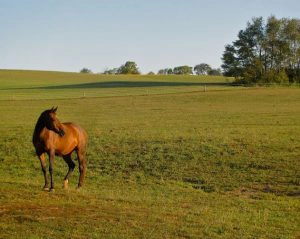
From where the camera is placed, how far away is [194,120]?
33125 mm

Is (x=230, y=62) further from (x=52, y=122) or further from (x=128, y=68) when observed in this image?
(x=128, y=68)

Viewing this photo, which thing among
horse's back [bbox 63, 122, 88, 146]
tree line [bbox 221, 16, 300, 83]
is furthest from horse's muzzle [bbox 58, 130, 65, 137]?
tree line [bbox 221, 16, 300, 83]

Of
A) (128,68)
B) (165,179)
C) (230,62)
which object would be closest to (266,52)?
(230,62)

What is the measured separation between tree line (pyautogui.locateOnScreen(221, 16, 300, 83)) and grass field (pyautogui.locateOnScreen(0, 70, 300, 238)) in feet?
140

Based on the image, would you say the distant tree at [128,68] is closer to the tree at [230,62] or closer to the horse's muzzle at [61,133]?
the tree at [230,62]

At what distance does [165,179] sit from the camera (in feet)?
57.0

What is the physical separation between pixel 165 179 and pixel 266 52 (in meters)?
69.4

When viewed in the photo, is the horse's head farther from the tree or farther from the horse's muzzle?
the tree

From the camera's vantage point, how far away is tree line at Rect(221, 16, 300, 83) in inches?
3172

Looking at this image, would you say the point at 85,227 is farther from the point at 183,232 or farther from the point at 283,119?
the point at 283,119

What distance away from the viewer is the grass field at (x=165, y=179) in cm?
930

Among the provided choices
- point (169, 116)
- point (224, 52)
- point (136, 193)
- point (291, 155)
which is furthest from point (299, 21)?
point (136, 193)

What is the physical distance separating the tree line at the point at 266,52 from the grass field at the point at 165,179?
42552 mm

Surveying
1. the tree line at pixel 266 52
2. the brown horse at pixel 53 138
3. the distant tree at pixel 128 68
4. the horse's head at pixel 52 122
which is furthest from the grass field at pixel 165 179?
the distant tree at pixel 128 68
